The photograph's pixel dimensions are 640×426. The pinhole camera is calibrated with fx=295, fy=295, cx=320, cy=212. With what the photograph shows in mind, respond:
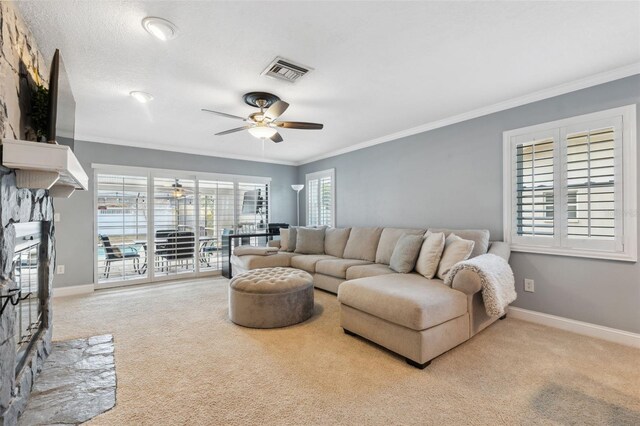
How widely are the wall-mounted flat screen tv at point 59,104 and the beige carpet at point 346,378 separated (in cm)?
175

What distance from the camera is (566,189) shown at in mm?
2887

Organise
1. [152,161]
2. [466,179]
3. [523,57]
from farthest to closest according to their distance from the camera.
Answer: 1. [152,161]
2. [466,179]
3. [523,57]

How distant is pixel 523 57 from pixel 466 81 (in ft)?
1.60

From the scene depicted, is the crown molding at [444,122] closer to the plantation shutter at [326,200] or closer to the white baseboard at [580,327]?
the plantation shutter at [326,200]

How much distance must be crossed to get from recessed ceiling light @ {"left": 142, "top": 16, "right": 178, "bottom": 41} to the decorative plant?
2.80 ft

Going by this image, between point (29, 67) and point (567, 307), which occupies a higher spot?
point (29, 67)

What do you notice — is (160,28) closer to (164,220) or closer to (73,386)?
(73,386)

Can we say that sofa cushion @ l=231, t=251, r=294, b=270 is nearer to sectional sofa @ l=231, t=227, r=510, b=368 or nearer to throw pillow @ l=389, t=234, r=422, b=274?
sectional sofa @ l=231, t=227, r=510, b=368

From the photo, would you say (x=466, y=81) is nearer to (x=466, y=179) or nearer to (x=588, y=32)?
(x=588, y=32)

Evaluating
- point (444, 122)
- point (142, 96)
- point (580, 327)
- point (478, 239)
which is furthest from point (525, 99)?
point (142, 96)

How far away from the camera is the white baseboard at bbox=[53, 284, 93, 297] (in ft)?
13.9

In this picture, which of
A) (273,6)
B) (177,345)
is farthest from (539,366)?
(273,6)

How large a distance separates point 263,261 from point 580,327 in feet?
12.3

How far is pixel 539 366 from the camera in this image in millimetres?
2229
